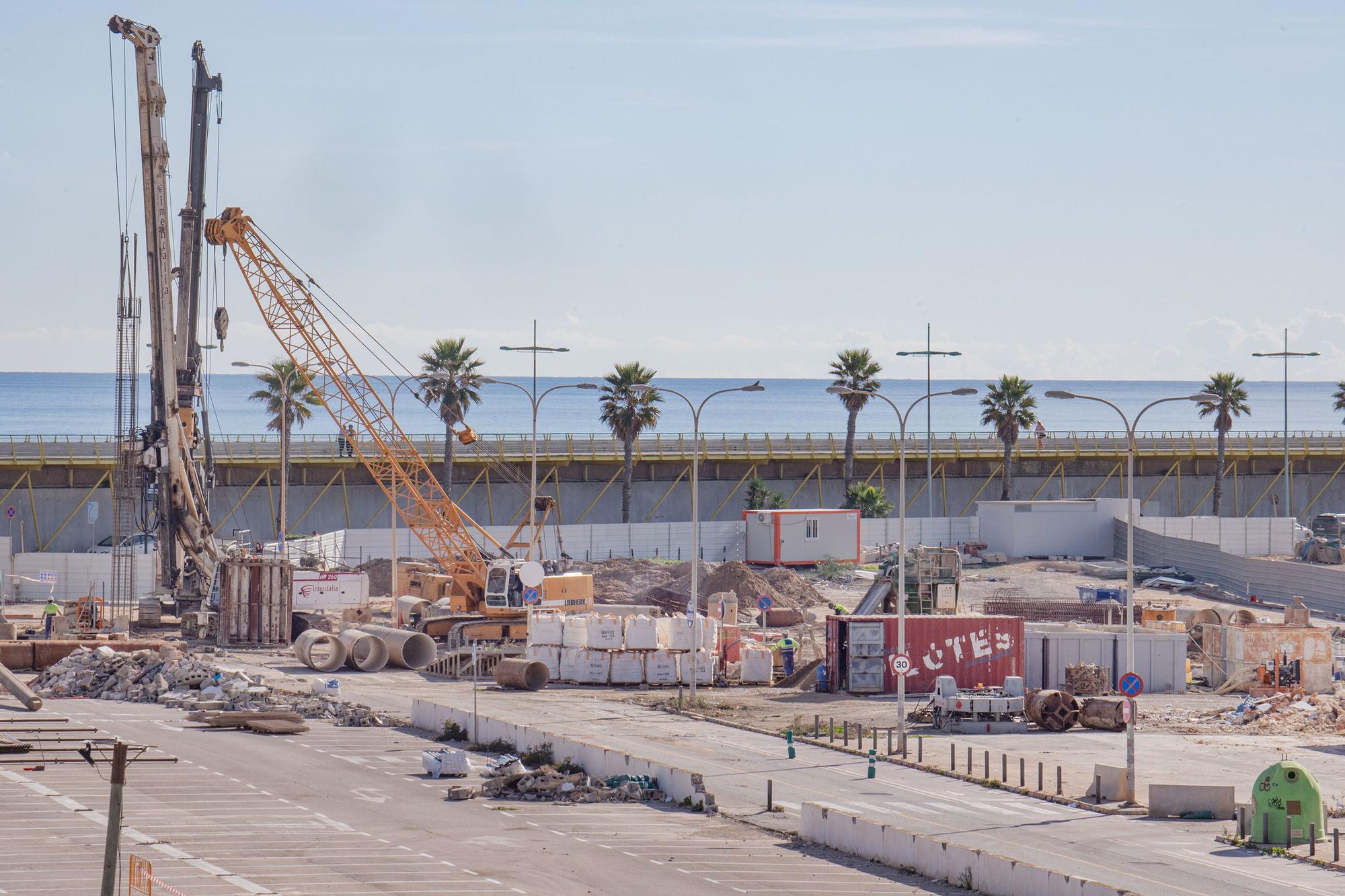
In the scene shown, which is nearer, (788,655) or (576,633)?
(576,633)

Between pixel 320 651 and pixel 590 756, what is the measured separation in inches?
1157

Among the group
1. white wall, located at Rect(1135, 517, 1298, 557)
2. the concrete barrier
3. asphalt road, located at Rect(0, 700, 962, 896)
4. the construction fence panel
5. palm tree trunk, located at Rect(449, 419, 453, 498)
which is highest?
palm tree trunk, located at Rect(449, 419, 453, 498)

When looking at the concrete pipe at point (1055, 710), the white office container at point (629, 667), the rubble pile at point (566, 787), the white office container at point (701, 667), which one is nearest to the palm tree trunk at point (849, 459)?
the white office container at point (701, 667)

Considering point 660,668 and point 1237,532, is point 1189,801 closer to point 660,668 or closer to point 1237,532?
point 660,668

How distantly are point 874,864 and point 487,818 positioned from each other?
896 cm

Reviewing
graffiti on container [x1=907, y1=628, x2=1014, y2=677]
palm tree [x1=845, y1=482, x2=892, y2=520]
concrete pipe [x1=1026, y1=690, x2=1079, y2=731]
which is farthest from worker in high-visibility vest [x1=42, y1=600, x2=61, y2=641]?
palm tree [x1=845, y1=482, x2=892, y2=520]

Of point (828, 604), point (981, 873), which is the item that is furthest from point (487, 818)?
point (828, 604)

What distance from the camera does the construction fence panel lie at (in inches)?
3118

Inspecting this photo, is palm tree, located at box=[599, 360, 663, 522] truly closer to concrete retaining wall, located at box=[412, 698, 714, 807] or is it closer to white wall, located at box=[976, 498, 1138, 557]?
white wall, located at box=[976, 498, 1138, 557]

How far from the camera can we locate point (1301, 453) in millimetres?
120000

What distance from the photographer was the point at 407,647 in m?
65.6

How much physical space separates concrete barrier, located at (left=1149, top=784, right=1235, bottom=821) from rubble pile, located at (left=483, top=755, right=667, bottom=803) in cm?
1135

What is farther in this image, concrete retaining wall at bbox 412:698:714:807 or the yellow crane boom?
the yellow crane boom

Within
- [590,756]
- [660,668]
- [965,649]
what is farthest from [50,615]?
[965,649]
